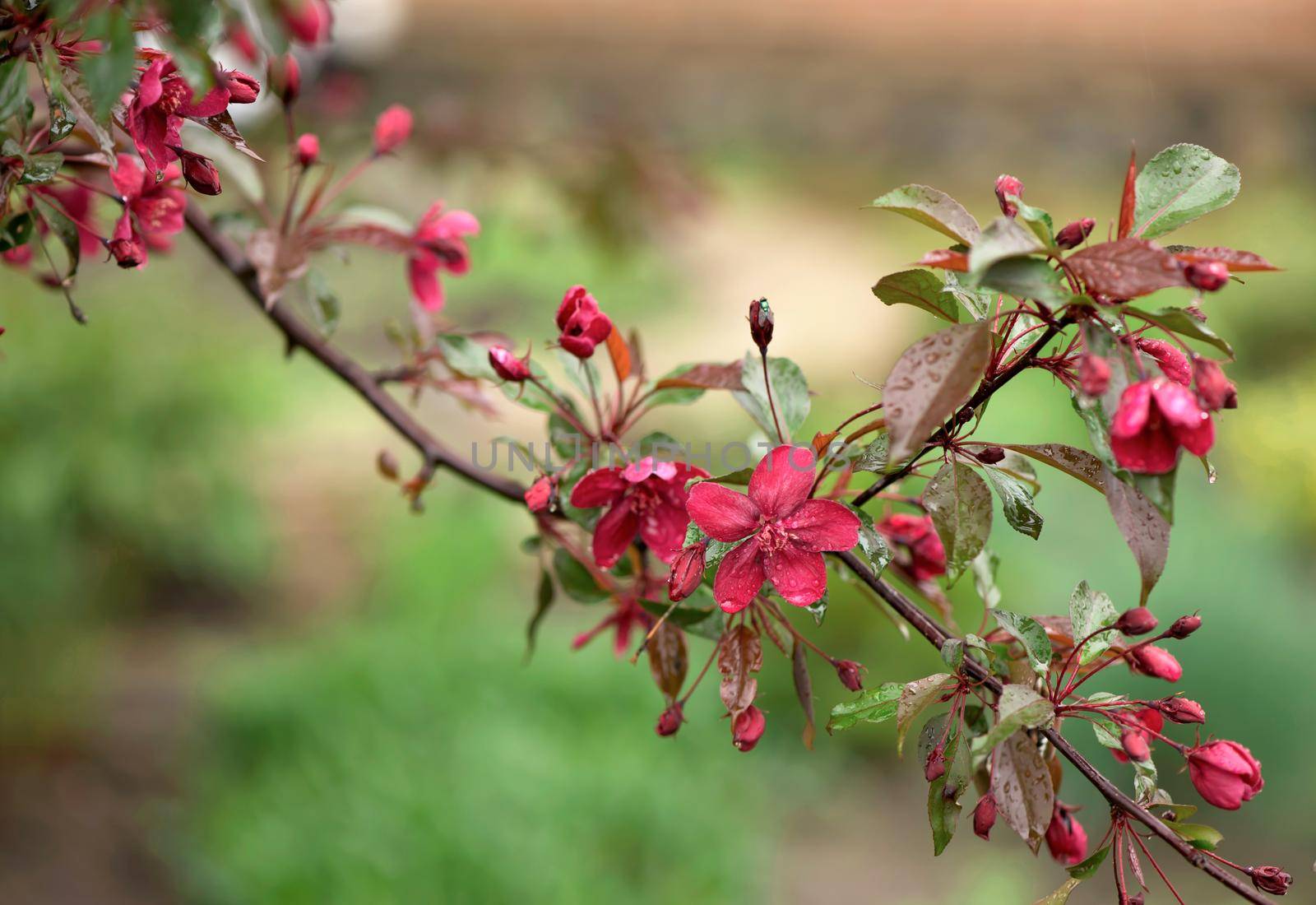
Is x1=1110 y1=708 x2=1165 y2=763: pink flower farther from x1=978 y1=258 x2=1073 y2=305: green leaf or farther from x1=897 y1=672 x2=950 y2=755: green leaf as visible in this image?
x1=978 y1=258 x2=1073 y2=305: green leaf

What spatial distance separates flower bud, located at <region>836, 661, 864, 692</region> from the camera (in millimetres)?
504

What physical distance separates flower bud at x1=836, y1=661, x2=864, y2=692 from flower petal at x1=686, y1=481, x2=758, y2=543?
9 centimetres

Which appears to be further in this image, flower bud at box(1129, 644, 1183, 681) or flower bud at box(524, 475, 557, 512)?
flower bud at box(524, 475, 557, 512)

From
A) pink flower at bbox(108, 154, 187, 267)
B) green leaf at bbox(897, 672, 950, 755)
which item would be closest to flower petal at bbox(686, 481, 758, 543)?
green leaf at bbox(897, 672, 950, 755)

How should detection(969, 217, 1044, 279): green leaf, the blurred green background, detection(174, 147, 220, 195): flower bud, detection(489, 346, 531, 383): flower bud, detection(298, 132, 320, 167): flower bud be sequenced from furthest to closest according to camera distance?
the blurred green background → detection(298, 132, 320, 167): flower bud → detection(489, 346, 531, 383): flower bud → detection(174, 147, 220, 195): flower bud → detection(969, 217, 1044, 279): green leaf

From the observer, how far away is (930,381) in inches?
15.6

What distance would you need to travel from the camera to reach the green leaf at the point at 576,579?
649 millimetres

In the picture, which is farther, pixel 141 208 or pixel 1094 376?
pixel 141 208

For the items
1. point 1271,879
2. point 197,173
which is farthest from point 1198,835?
point 197,173

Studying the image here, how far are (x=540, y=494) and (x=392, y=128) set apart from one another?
387mm

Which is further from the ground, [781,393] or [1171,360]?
[1171,360]

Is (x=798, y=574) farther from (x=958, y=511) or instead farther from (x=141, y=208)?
(x=141, y=208)

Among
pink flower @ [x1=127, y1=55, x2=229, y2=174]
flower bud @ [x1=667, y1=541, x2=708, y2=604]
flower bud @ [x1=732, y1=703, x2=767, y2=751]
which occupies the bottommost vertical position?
flower bud @ [x1=732, y1=703, x2=767, y2=751]

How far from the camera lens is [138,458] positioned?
258 cm
